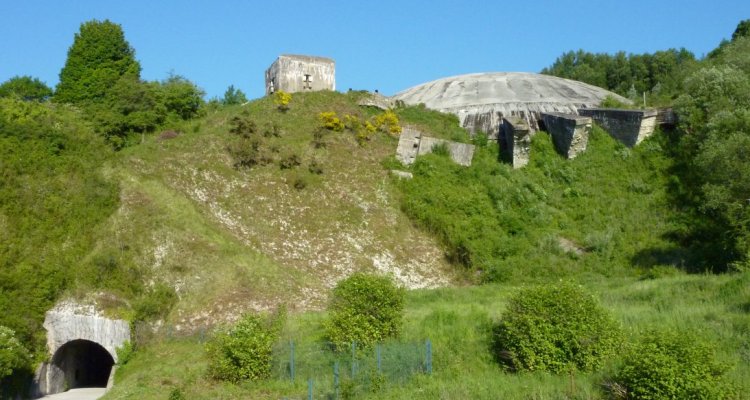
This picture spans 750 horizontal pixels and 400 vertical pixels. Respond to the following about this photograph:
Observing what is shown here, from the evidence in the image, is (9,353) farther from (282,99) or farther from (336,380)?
(282,99)

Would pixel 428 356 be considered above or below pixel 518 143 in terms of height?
below

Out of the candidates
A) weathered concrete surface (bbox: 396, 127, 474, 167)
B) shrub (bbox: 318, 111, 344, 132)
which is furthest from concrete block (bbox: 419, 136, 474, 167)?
shrub (bbox: 318, 111, 344, 132)

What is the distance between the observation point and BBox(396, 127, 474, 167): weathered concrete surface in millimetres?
24328

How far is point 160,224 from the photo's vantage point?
18.2m

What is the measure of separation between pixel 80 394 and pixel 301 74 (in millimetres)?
15733

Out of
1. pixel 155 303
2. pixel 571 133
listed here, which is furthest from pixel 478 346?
pixel 571 133

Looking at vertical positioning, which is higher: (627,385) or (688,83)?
(688,83)

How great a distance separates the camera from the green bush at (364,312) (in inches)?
506

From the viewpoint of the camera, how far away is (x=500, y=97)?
93.1 feet

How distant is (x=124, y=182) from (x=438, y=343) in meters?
10.6

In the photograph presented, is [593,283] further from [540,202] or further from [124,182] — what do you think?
[124,182]

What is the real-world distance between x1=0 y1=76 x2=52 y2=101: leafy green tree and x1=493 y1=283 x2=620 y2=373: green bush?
77.8 feet

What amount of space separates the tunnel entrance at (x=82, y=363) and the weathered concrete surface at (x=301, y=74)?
1267 centimetres

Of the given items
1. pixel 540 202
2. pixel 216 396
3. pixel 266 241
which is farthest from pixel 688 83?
pixel 216 396
